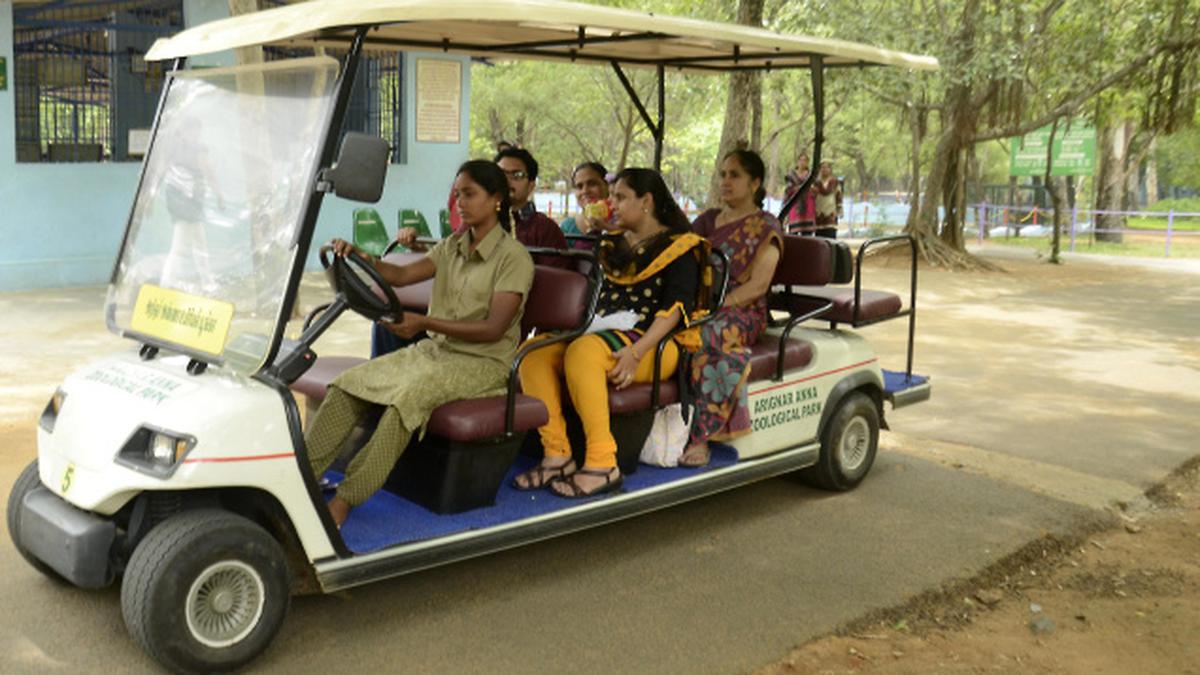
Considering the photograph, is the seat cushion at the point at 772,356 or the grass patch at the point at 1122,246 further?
the grass patch at the point at 1122,246

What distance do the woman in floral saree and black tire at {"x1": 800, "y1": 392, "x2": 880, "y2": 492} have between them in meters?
0.60

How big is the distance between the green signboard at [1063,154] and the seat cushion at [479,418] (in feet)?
80.1

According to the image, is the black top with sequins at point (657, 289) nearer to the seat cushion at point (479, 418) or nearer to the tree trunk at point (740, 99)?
the seat cushion at point (479, 418)

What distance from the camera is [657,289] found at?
5086 mm

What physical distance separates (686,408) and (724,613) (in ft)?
3.28

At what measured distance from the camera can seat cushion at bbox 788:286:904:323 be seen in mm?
6156

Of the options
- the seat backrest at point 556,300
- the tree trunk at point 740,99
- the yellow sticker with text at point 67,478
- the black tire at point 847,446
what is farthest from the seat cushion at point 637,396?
the tree trunk at point 740,99

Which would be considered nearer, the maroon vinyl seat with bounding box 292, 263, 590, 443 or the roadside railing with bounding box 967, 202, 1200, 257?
the maroon vinyl seat with bounding box 292, 263, 590, 443

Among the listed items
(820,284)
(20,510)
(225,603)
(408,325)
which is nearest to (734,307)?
(820,284)

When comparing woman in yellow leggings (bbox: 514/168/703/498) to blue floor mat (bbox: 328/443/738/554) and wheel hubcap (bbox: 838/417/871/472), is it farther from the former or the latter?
wheel hubcap (bbox: 838/417/871/472)

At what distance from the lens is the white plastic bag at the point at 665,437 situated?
5152 mm

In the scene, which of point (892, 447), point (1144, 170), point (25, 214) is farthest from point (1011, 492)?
point (1144, 170)

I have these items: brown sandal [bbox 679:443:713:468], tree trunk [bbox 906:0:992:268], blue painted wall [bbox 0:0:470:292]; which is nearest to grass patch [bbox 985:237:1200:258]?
tree trunk [bbox 906:0:992:268]

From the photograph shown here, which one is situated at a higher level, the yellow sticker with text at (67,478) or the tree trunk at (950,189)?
the tree trunk at (950,189)
